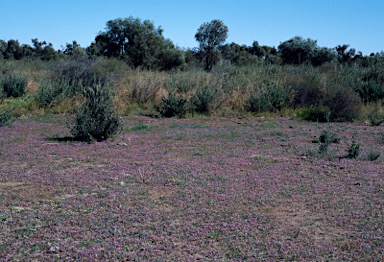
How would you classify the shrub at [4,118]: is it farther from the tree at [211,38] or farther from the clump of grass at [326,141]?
the tree at [211,38]

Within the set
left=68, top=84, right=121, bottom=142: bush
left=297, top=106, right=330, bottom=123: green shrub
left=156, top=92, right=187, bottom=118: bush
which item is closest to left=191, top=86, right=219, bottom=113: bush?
left=156, top=92, right=187, bottom=118: bush

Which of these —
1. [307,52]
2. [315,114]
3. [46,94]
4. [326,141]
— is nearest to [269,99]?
[315,114]

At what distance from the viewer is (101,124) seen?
11844mm

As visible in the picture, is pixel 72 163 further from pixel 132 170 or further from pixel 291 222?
pixel 291 222

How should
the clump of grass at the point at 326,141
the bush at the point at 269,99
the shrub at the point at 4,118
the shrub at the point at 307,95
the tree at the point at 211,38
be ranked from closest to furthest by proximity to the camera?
1. the clump of grass at the point at 326,141
2. the shrub at the point at 4,118
3. the bush at the point at 269,99
4. the shrub at the point at 307,95
5. the tree at the point at 211,38

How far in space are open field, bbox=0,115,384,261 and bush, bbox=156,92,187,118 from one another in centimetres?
582

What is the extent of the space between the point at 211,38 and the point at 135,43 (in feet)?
22.3

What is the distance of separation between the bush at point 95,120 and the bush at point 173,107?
5.73 meters

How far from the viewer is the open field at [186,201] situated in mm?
5164

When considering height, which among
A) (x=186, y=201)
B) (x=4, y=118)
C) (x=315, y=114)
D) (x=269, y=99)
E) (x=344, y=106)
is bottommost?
(x=186, y=201)

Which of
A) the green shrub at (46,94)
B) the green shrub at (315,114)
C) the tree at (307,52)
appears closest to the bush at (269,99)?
the green shrub at (315,114)

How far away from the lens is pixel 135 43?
124ft

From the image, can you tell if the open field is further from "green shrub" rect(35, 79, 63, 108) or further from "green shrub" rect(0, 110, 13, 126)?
"green shrub" rect(35, 79, 63, 108)

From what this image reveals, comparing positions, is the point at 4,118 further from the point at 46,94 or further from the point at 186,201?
the point at 186,201
